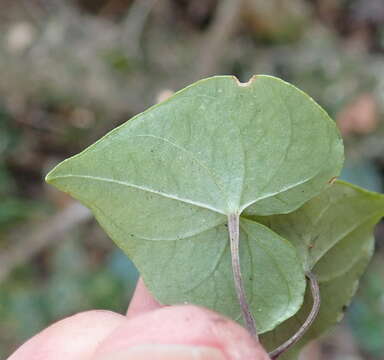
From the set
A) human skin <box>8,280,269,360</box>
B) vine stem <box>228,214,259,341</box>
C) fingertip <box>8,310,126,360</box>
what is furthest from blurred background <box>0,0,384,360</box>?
human skin <box>8,280,269,360</box>

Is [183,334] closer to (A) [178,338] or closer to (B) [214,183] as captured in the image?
(A) [178,338]

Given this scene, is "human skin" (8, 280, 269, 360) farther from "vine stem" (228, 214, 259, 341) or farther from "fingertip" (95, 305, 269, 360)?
"vine stem" (228, 214, 259, 341)

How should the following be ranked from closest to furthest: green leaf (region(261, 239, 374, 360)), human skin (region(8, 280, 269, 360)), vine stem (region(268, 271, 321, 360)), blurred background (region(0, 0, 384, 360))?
human skin (region(8, 280, 269, 360)) < vine stem (region(268, 271, 321, 360)) < green leaf (region(261, 239, 374, 360)) < blurred background (region(0, 0, 384, 360))

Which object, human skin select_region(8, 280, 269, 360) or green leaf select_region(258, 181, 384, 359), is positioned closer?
human skin select_region(8, 280, 269, 360)

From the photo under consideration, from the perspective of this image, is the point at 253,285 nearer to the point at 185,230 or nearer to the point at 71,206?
the point at 185,230

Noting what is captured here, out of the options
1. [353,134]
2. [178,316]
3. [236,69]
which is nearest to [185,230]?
[178,316]

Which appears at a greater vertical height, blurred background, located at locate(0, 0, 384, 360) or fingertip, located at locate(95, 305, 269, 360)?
fingertip, located at locate(95, 305, 269, 360)

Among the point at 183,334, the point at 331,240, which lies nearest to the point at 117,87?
the point at 331,240
